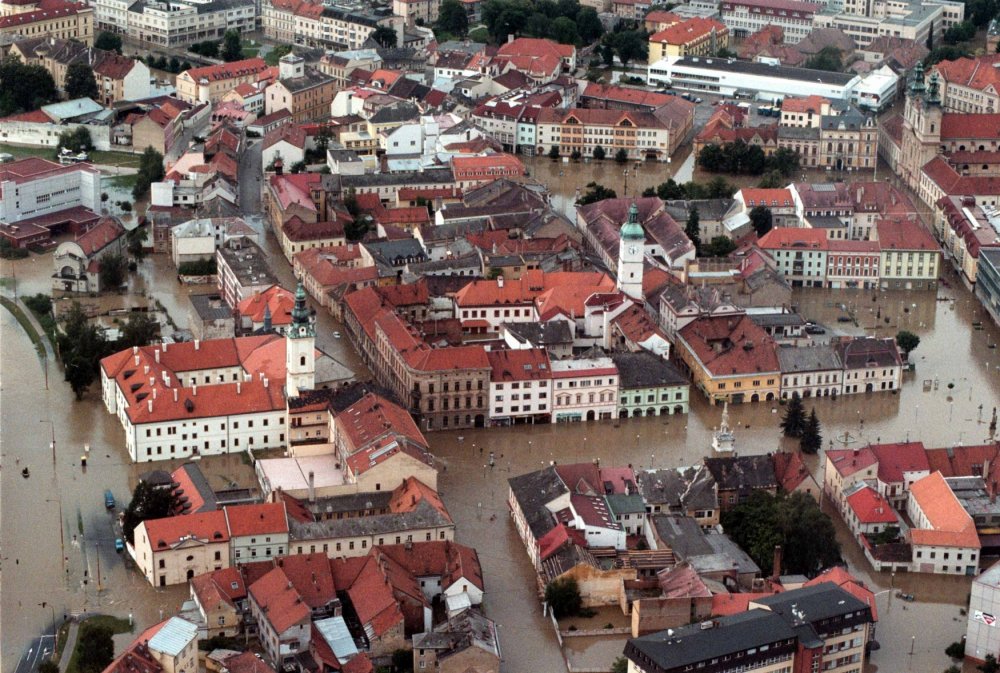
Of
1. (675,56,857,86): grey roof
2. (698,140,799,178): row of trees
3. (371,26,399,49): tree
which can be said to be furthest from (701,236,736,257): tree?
(371,26,399,49): tree

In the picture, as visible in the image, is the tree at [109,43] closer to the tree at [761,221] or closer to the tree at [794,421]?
the tree at [761,221]

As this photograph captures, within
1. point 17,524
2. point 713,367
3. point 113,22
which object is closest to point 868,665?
point 713,367

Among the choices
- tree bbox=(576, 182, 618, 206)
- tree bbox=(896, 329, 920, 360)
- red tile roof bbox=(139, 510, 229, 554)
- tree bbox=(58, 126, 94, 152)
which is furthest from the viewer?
tree bbox=(58, 126, 94, 152)

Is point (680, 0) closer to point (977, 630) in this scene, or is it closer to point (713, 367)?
point (713, 367)

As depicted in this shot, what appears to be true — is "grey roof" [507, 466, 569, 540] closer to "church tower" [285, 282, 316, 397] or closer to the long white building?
"church tower" [285, 282, 316, 397]

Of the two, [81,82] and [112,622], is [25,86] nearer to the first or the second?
[81,82]
